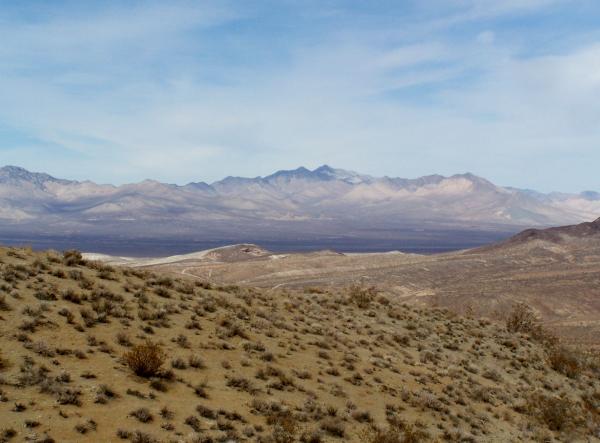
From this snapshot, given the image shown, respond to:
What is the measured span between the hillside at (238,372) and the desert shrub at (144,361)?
51 mm

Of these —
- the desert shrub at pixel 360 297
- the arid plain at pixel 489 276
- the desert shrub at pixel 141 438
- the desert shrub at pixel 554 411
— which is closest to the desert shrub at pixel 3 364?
the desert shrub at pixel 141 438

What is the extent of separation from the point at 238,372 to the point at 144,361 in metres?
2.97

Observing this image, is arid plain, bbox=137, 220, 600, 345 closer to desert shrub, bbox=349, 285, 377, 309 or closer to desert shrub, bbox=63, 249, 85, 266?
desert shrub, bbox=349, 285, 377, 309

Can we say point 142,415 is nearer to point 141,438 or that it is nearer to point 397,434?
point 141,438

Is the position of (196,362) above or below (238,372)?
above

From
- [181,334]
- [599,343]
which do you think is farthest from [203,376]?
[599,343]

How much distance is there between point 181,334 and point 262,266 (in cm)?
10271

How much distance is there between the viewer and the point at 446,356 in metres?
23.5

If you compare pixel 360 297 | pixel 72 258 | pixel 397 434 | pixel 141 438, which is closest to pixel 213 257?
pixel 360 297

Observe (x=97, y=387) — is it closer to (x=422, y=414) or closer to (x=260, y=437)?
(x=260, y=437)

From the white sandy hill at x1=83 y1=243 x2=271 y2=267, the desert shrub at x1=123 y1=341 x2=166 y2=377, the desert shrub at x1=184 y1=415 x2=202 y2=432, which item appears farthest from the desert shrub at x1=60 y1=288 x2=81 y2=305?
the white sandy hill at x1=83 y1=243 x2=271 y2=267

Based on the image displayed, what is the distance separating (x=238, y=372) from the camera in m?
15.1

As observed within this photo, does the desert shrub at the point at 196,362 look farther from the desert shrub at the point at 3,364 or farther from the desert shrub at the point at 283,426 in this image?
the desert shrub at the point at 3,364

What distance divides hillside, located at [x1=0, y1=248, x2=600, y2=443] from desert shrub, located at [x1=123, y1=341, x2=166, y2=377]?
0.17 ft
